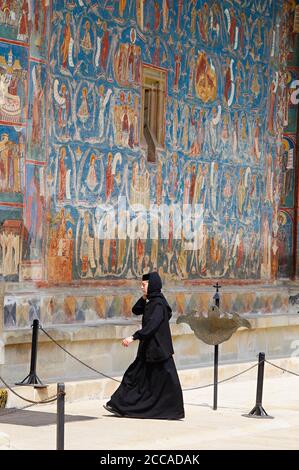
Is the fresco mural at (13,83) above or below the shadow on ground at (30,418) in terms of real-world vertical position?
above

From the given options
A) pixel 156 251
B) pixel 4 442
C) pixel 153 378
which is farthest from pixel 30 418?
pixel 156 251

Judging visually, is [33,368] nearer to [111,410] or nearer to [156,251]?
[111,410]

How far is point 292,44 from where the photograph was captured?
945 inches

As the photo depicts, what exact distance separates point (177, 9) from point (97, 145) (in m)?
3.12

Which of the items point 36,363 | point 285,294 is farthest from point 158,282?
point 285,294

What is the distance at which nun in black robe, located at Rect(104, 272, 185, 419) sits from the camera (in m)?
14.6

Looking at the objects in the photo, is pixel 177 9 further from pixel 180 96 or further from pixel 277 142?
pixel 277 142

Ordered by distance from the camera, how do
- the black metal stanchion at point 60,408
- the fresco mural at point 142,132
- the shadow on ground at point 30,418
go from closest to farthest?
the black metal stanchion at point 60,408 → the shadow on ground at point 30,418 → the fresco mural at point 142,132

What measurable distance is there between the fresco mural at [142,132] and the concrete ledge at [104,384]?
163 cm

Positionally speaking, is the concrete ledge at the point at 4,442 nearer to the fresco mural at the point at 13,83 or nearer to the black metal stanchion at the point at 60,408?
the black metal stanchion at the point at 60,408

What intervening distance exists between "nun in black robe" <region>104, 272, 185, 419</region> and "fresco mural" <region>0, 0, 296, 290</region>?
2.78m

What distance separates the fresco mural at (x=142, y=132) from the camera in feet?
56.5

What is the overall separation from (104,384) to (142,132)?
4322mm

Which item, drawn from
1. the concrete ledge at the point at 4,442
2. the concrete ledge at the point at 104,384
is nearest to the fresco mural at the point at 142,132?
the concrete ledge at the point at 104,384
